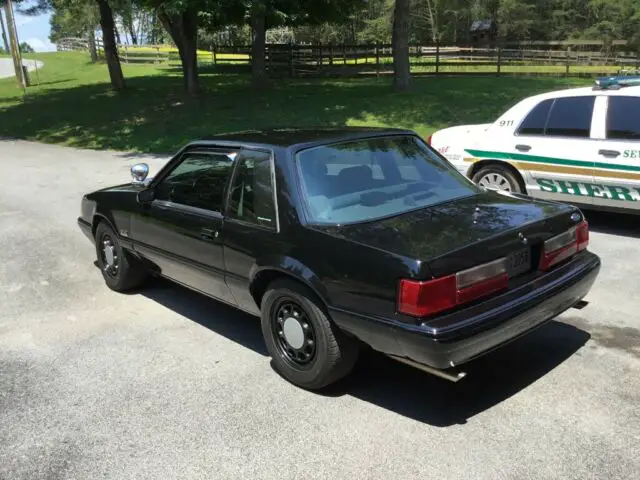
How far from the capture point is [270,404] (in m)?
3.70

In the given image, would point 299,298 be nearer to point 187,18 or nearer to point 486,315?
point 486,315

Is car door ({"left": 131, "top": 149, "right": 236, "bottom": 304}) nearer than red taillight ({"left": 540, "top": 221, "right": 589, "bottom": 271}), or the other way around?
red taillight ({"left": 540, "top": 221, "right": 589, "bottom": 271})

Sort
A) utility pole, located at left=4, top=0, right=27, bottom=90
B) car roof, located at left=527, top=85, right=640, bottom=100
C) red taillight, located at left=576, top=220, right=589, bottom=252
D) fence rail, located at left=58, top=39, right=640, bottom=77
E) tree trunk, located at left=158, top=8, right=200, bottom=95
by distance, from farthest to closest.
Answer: fence rail, located at left=58, top=39, right=640, bottom=77 → utility pole, located at left=4, top=0, right=27, bottom=90 → tree trunk, located at left=158, top=8, right=200, bottom=95 → car roof, located at left=527, top=85, right=640, bottom=100 → red taillight, located at left=576, top=220, right=589, bottom=252

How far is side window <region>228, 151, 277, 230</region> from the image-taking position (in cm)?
393

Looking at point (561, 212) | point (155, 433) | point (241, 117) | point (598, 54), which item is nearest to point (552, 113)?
point (561, 212)

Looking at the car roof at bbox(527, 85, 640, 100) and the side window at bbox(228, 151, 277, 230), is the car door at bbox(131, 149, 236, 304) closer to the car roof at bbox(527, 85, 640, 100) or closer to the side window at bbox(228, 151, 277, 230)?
the side window at bbox(228, 151, 277, 230)

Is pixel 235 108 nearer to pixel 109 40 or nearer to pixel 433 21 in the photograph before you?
pixel 109 40

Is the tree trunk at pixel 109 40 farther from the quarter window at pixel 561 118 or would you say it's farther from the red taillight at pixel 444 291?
the red taillight at pixel 444 291

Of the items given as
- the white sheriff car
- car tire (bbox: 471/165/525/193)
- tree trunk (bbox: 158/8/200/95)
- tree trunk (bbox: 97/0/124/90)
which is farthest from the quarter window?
tree trunk (bbox: 97/0/124/90)

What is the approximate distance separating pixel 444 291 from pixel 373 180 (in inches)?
45.7

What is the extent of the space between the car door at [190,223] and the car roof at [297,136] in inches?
5.2

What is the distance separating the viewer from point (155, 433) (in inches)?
136

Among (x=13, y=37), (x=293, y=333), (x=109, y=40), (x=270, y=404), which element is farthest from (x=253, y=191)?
(x=13, y=37)

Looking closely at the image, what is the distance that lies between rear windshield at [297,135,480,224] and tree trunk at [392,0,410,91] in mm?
15119
